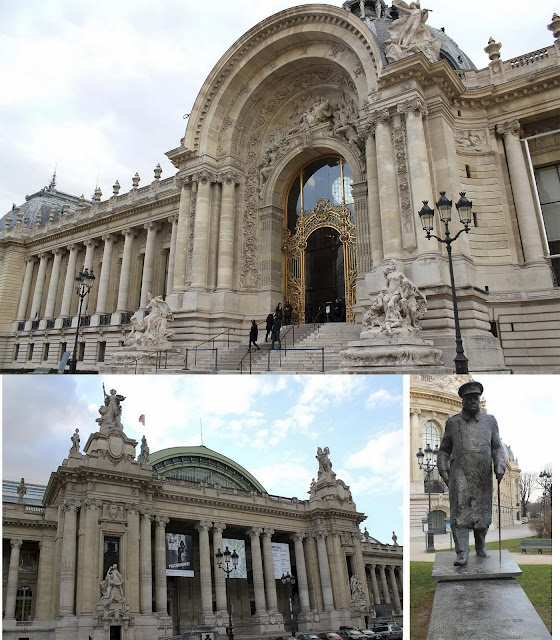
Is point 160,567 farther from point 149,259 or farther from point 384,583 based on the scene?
point 149,259

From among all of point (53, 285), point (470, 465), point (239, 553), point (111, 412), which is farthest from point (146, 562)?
point (53, 285)

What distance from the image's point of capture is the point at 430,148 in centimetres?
1933

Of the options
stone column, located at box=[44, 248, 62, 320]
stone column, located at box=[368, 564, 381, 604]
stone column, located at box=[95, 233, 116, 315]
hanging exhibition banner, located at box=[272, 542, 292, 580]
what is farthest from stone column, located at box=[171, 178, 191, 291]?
stone column, located at box=[44, 248, 62, 320]

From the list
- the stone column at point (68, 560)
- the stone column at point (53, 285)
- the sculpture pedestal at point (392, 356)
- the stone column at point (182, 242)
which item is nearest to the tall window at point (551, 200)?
the sculpture pedestal at point (392, 356)

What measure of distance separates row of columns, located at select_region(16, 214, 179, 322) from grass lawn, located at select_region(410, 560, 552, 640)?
2498 centimetres

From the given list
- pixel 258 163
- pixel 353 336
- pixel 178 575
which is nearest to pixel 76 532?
pixel 178 575

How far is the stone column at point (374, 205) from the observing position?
19.3m

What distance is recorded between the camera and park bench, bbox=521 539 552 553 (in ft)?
17.3

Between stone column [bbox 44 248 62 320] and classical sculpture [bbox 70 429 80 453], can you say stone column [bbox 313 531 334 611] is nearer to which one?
classical sculpture [bbox 70 429 80 453]

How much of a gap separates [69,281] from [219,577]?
28.2 metres

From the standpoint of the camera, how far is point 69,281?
130 feet

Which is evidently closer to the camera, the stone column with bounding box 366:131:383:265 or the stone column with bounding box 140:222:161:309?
the stone column with bounding box 366:131:383:265

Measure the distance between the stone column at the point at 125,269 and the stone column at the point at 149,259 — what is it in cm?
143

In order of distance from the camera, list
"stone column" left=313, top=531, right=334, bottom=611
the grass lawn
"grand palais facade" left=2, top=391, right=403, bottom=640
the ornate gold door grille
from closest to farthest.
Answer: the grass lawn < "grand palais facade" left=2, top=391, right=403, bottom=640 < "stone column" left=313, top=531, right=334, bottom=611 < the ornate gold door grille
